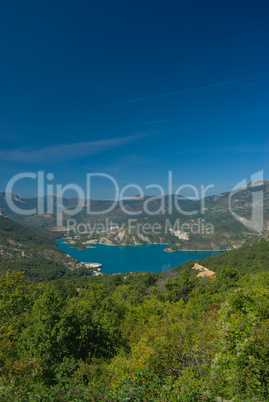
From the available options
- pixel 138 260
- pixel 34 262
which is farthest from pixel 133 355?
pixel 138 260

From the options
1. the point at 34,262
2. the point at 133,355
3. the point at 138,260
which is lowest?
the point at 138,260

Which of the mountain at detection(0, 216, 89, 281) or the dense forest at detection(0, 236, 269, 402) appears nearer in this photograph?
the dense forest at detection(0, 236, 269, 402)

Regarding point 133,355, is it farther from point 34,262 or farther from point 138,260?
point 138,260

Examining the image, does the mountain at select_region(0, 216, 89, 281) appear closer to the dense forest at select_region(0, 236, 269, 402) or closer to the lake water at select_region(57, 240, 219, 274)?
the lake water at select_region(57, 240, 219, 274)

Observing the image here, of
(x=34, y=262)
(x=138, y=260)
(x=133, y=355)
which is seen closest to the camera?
(x=133, y=355)

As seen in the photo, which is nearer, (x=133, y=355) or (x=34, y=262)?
(x=133, y=355)

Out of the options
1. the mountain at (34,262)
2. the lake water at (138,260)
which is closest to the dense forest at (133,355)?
the mountain at (34,262)

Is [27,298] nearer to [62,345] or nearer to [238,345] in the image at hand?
[62,345]

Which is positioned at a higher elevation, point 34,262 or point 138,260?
point 34,262

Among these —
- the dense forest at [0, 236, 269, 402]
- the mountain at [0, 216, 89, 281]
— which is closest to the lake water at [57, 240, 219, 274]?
the mountain at [0, 216, 89, 281]

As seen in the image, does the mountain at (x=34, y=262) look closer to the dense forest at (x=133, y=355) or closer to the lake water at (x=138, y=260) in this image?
the lake water at (x=138, y=260)

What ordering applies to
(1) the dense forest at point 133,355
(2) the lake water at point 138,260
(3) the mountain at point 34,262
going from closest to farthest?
(1) the dense forest at point 133,355 → (3) the mountain at point 34,262 → (2) the lake water at point 138,260

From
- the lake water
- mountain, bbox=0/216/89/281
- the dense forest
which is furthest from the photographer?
the lake water
